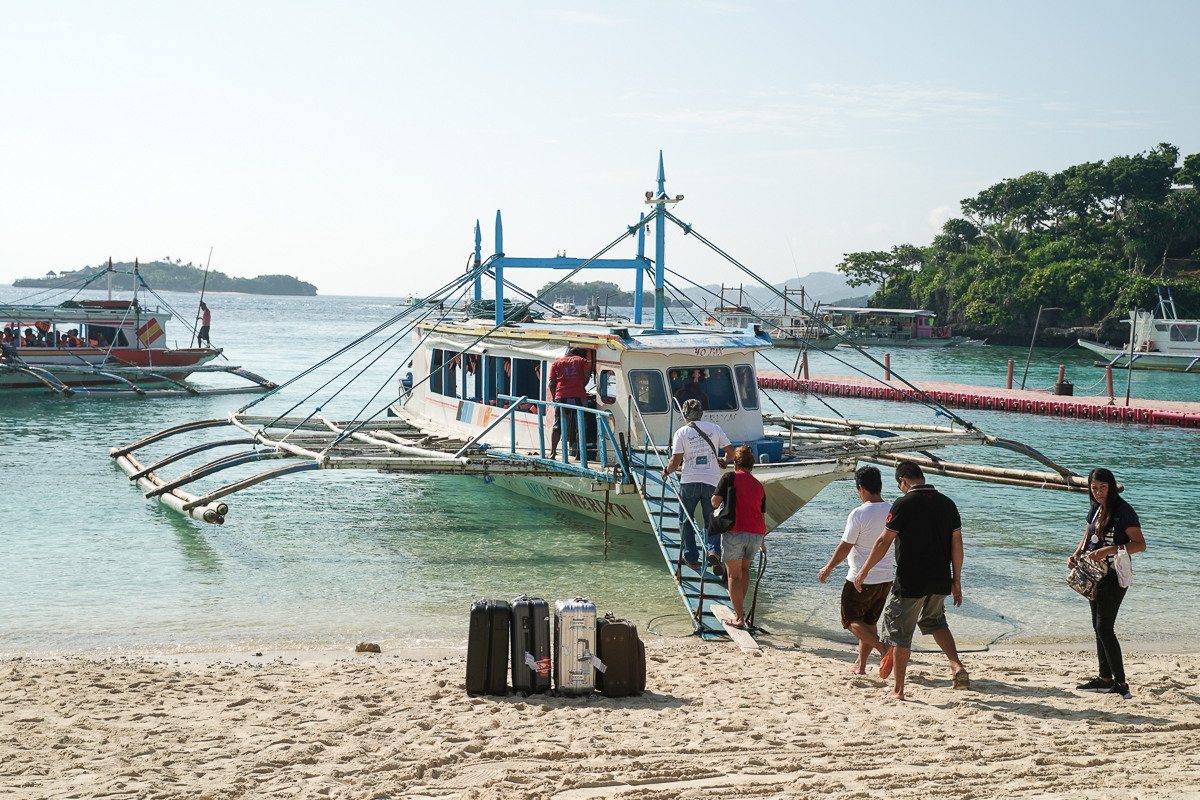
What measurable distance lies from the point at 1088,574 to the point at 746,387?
7148 millimetres

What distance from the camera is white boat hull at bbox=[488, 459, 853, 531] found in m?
12.2

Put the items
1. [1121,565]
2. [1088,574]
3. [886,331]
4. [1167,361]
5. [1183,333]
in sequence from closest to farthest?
[1121,565] < [1088,574] < [1183,333] < [1167,361] < [886,331]

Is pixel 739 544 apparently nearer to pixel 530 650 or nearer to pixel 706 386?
pixel 530 650

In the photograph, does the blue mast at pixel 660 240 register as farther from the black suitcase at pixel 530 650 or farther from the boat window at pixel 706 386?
the black suitcase at pixel 530 650

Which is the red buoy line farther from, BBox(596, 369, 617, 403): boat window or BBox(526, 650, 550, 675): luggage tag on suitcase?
BBox(526, 650, 550, 675): luggage tag on suitcase

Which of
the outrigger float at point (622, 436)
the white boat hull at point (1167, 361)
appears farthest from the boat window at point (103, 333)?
the white boat hull at point (1167, 361)

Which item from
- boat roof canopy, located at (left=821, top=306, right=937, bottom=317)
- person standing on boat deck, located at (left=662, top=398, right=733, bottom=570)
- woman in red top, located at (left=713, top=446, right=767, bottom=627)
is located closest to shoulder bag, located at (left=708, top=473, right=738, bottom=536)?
woman in red top, located at (left=713, top=446, right=767, bottom=627)

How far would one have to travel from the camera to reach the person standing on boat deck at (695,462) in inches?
420

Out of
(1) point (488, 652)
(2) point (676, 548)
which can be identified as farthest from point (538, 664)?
(2) point (676, 548)

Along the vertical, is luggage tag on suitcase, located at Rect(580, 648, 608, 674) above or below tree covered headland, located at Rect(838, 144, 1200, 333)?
below

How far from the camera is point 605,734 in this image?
22.0ft

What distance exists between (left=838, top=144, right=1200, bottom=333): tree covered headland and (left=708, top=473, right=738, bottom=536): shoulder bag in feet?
265

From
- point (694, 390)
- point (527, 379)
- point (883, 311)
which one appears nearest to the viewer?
point (694, 390)

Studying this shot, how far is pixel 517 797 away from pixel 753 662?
356cm
